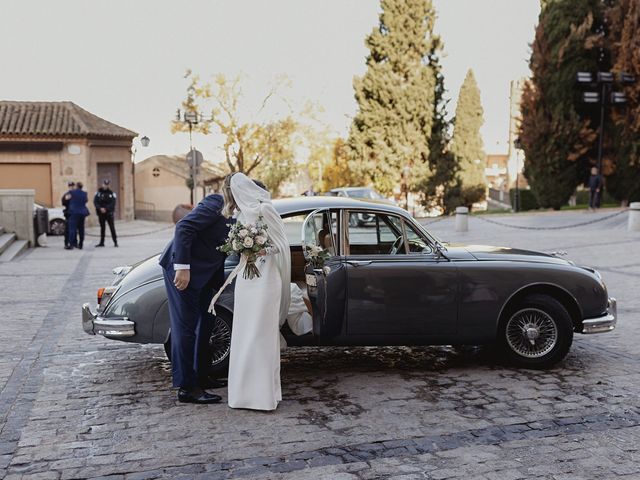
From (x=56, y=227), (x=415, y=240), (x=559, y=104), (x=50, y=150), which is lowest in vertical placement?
(x=56, y=227)

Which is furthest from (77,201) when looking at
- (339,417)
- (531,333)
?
(339,417)

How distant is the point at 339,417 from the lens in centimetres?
510

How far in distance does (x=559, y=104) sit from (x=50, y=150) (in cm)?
2474

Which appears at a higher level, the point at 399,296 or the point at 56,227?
the point at 399,296

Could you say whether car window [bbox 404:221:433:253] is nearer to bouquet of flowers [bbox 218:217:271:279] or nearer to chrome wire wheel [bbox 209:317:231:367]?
bouquet of flowers [bbox 218:217:271:279]

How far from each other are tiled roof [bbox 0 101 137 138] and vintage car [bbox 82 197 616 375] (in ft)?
108

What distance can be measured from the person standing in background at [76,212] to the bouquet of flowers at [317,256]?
1513cm

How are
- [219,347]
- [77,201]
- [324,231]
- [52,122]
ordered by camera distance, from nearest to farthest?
1. [219,347]
2. [324,231]
3. [77,201]
4. [52,122]

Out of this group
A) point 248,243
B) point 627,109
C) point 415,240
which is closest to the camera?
point 248,243

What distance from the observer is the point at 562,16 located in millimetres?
31516

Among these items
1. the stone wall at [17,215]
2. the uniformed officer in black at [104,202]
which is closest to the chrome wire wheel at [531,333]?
the uniformed officer in black at [104,202]

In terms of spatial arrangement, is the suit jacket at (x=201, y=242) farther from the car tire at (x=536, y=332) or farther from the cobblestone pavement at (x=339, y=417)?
the car tire at (x=536, y=332)

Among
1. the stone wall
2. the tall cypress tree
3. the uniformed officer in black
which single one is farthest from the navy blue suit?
the tall cypress tree

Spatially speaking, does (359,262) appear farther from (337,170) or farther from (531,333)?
(337,170)
